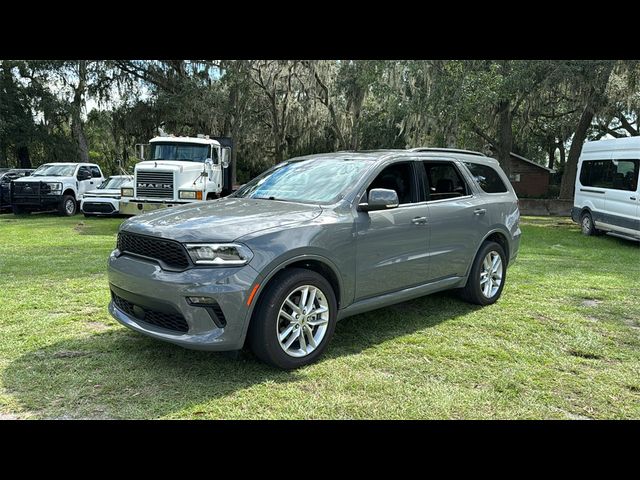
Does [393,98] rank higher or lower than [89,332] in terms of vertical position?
higher

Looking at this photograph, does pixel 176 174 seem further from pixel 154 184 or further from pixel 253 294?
pixel 253 294

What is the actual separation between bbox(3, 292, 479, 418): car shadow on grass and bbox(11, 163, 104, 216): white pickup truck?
45.1ft

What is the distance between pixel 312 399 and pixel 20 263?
6.49m

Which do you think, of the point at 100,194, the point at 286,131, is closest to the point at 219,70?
the point at 286,131

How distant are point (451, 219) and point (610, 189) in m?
8.72

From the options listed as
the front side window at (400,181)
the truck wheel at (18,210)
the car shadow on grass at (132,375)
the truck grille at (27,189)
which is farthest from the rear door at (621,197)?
the truck wheel at (18,210)

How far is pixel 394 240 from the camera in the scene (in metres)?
4.63

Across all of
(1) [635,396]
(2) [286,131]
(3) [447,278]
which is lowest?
(1) [635,396]

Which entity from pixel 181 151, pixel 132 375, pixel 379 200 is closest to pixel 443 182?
pixel 379 200

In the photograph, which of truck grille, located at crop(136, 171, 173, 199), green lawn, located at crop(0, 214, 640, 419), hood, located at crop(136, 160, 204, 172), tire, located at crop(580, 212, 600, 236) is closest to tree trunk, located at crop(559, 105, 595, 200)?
tire, located at crop(580, 212, 600, 236)

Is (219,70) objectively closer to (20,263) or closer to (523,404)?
(20,263)

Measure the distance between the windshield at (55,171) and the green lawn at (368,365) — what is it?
1203 cm

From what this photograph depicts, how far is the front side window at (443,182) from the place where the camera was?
529cm
